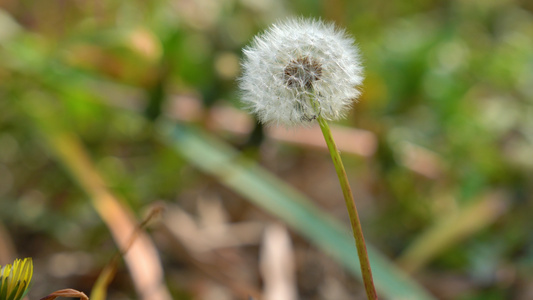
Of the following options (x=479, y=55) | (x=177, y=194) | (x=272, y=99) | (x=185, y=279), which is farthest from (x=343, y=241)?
(x=479, y=55)

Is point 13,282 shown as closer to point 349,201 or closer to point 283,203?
point 349,201

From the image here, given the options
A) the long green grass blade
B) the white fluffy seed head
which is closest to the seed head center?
the white fluffy seed head

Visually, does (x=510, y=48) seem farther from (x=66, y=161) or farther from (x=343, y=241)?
(x=66, y=161)

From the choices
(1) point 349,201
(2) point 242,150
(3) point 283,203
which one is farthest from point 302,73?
(2) point 242,150

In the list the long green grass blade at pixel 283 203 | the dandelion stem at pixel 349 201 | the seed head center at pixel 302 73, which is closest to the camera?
the dandelion stem at pixel 349 201

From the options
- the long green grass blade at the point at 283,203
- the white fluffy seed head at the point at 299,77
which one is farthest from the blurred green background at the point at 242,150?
the white fluffy seed head at the point at 299,77

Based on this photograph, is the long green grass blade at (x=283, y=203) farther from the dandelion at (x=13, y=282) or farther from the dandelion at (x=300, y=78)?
the dandelion at (x=13, y=282)
